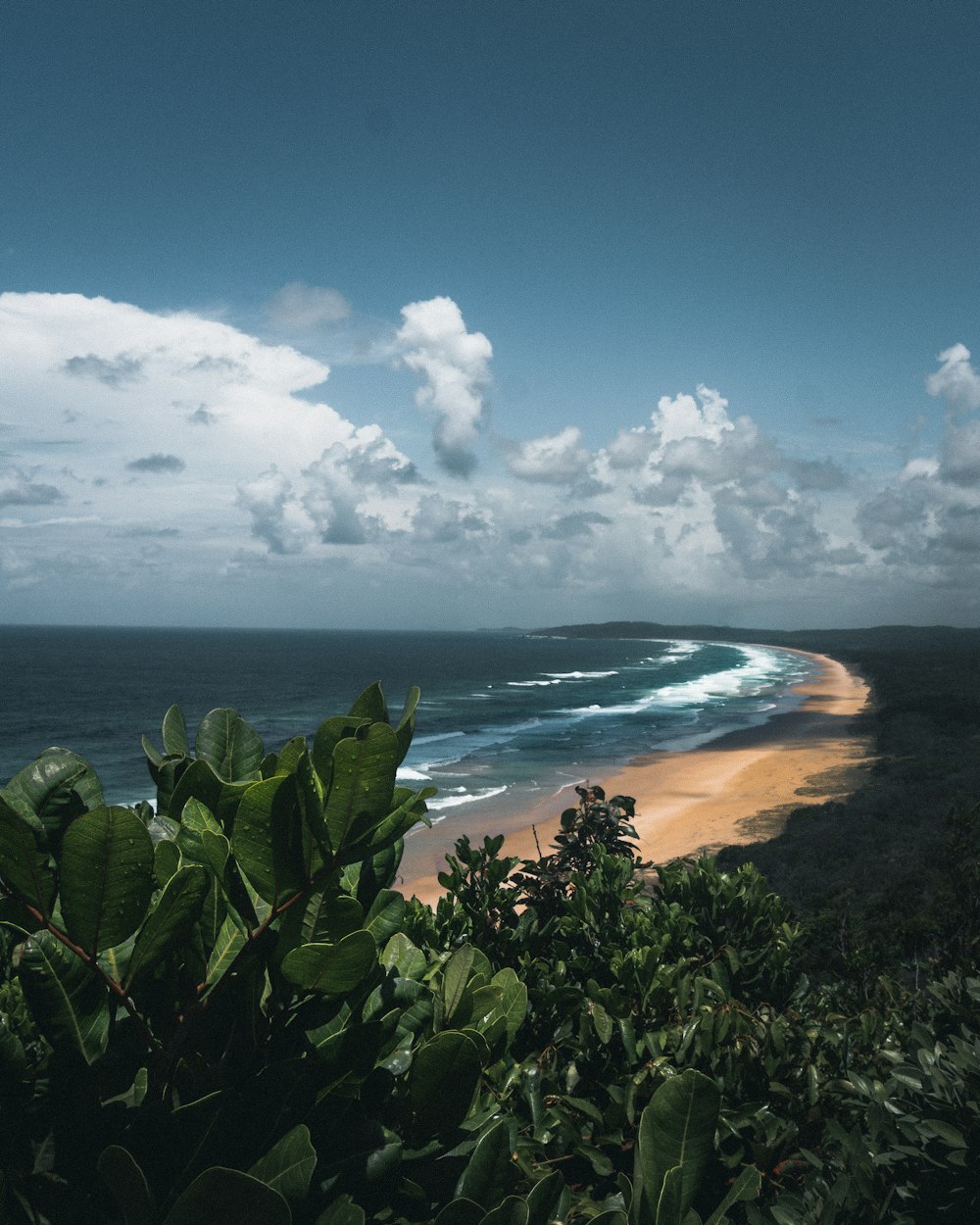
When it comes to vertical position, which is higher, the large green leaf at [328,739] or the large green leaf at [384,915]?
the large green leaf at [328,739]

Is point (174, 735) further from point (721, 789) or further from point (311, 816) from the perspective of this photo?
point (721, 789)

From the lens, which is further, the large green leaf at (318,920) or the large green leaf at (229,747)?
the large green leaf at (229,747)

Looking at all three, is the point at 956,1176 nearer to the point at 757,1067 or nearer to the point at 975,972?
the point at 757,1067

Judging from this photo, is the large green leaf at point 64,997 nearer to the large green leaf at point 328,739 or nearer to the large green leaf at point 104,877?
the large green leaf at point 104,877

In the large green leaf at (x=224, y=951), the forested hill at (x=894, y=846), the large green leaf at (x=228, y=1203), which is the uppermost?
the large green leaf at (x=224, y=951)

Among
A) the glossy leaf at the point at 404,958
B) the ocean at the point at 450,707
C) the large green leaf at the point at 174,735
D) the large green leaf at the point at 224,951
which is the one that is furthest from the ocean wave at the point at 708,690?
the large green leaf at the point at 224,951
